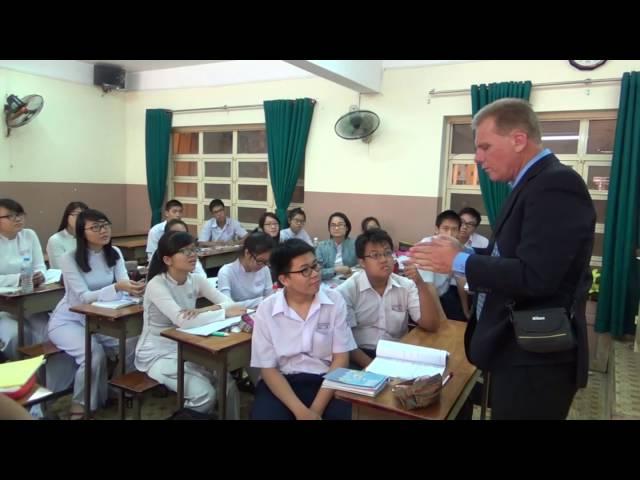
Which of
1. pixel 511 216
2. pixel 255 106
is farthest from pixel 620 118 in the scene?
pixel 255 106

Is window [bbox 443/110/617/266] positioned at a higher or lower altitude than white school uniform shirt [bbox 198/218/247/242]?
higher

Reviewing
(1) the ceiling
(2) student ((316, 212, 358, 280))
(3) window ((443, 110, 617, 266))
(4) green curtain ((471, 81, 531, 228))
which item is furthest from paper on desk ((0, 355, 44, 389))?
(1) the ceiling

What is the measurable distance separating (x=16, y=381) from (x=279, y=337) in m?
1.00

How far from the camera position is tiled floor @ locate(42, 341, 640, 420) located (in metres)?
2.58

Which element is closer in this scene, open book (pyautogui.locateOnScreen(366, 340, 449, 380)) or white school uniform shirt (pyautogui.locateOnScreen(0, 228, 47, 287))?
open book (pyautogui.locateOnScreen(366, 340, 449, 380))

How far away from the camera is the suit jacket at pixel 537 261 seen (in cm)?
118

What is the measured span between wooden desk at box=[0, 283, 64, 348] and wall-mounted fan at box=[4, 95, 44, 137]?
11.9 ft

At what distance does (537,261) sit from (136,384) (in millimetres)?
2042

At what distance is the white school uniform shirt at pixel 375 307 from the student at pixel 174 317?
67 centimetres

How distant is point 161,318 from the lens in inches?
102

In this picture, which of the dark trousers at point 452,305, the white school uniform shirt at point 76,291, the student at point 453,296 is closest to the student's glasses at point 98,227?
the white school uniform shirt at point 76,291

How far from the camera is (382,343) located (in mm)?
1943

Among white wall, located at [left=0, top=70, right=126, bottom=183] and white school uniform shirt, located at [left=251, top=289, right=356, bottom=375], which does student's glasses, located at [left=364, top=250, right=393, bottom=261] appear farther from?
white wall, located at [left=0, top=70, right=126, bottom=183]
